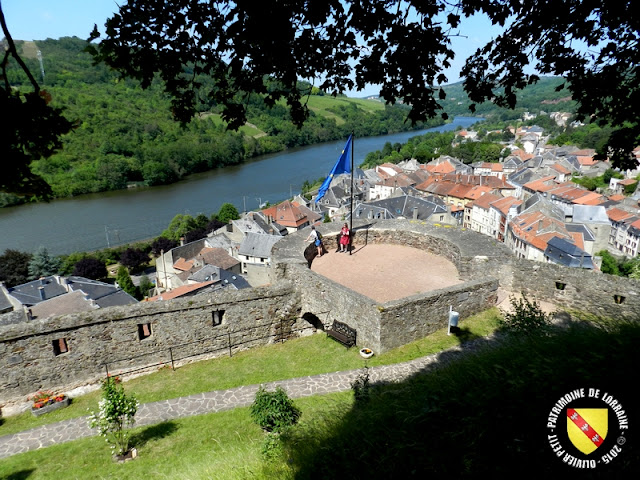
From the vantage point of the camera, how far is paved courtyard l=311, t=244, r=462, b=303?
9.43 metres

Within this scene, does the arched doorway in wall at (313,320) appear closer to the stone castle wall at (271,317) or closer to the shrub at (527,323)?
the stone castle wall at (271,317)

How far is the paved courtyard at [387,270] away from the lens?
9.43m

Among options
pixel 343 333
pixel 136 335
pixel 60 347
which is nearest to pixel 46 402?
pixel 60 347

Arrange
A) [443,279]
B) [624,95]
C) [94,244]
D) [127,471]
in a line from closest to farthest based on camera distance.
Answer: [624,95], [127,471], [443,279], [94,244]

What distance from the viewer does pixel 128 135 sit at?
10400 cm

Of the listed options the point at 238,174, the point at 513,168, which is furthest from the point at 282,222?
the point at 513,168

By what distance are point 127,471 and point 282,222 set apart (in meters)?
48.2

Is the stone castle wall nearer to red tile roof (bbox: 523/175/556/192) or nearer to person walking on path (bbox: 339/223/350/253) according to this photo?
person walking on path (bbox: 339/223/350/253)

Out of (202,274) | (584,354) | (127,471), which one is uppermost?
(584,354)

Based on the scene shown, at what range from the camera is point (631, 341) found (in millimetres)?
3920

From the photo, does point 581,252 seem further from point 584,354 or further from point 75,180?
point 75,180

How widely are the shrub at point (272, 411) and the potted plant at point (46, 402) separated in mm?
4444

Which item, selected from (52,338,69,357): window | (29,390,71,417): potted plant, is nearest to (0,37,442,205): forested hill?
(52,338,69,357): window

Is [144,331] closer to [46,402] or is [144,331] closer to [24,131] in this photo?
[46,402]
